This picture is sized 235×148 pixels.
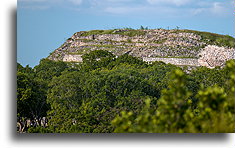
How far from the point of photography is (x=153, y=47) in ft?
207

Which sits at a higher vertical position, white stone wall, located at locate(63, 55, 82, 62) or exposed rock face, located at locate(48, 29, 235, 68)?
exposed rock face, located at locate(48, 29, 235, 68)

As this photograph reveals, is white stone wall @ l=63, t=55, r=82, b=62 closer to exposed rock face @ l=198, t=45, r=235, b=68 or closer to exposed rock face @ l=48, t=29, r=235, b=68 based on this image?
exposed rock face @ l=48, t=29, r=235, b=68

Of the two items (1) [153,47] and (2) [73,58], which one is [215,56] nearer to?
(1) [153,47]

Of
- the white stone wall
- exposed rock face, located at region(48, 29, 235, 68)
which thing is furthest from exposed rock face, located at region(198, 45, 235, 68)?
the white stone wall

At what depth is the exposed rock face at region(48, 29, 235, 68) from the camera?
188 ft

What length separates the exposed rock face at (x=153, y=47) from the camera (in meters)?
57.3

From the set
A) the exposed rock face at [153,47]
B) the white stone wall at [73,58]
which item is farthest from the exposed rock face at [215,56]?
the white stone wall at [73,58]

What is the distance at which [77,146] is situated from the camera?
8336 millimetres

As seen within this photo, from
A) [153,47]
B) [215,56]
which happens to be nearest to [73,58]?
[153,47]

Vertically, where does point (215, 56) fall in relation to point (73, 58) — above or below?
above

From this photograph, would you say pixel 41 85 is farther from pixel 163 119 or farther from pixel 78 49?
pixel 78 49

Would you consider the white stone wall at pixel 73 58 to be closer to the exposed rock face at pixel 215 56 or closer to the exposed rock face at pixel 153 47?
the exposed rock face at pixel 153 47

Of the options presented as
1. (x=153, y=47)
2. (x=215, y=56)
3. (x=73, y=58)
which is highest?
(x=153, y=47)

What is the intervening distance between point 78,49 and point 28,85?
135 feet
